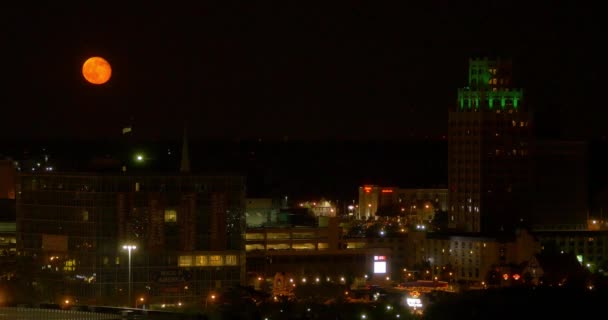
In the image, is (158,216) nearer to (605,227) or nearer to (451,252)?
(451,252)

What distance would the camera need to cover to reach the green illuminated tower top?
6456 centimetres

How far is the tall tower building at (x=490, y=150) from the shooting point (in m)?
64.4

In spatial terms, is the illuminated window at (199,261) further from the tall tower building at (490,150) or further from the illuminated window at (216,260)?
the tall tower building at (490,150)

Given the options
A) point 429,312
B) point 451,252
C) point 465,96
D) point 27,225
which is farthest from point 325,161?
point 429,312

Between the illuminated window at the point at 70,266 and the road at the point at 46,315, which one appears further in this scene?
the illuminated window at the point at 70,266

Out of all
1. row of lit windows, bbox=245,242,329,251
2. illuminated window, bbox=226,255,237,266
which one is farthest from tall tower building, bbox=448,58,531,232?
illuminated window, bbox=226,255,237,266

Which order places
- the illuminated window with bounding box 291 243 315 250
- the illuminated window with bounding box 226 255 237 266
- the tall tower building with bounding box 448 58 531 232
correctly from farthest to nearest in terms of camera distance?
the tall tower building with bounding box 448 58 531 232, the illuminated window with bounding box 291 243 315 250, the illuminated window with bounding box 226 255 237 266

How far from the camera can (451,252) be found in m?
56.8

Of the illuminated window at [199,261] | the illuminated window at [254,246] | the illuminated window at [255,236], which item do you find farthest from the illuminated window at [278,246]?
the illuminated window at [199,261]

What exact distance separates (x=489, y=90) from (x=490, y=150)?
262 centimetres

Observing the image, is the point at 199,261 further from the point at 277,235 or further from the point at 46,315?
the point at 46,315

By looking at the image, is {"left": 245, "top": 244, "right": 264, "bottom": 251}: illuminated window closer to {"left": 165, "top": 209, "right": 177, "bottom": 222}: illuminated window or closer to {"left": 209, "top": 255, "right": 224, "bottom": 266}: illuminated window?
{"left": 209, "top": 255, "right": 224, "bottom": 266}: illuminated window

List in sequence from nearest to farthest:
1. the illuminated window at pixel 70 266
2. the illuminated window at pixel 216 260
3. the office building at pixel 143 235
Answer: the office building at pixel 143 235
the illuminated window at pixel 70 266
the illuminated window at pixel 216 260

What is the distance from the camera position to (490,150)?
6444 centimetres
